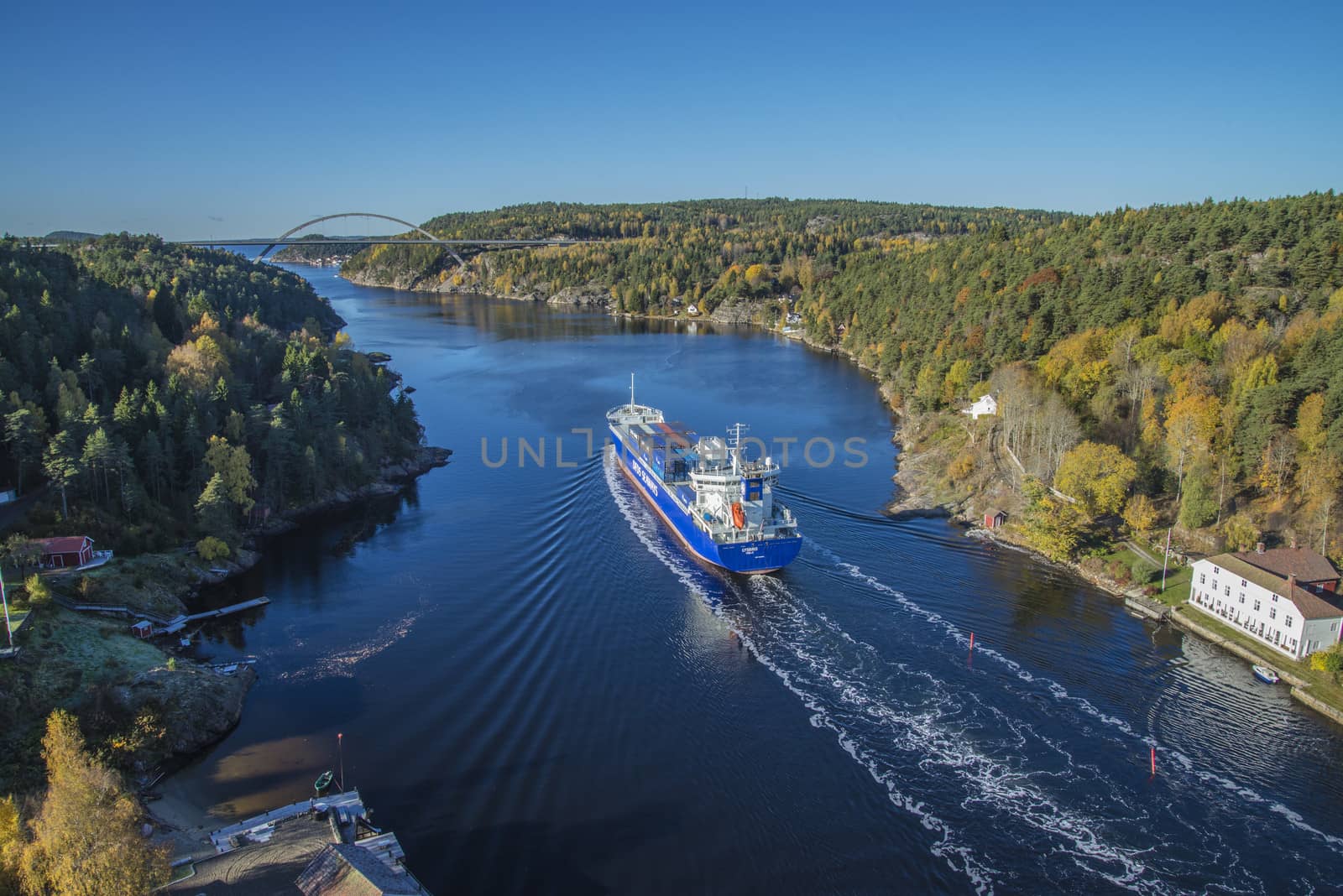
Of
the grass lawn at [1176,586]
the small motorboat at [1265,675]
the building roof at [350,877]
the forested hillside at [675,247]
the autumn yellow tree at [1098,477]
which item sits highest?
the forested hillside at [675,247]

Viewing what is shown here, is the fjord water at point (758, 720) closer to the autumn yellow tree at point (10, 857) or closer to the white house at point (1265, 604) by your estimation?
the white house at point (1265, 604)

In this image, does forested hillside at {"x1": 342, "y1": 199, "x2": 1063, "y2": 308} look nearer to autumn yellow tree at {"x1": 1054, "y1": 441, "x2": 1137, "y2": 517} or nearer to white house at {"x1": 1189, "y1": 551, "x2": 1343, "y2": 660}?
autumn yellow tree at {"x1": 1054, "y1": 441, "x2": 1137, "y2": 517}

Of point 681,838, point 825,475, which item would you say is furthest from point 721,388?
point 681,838

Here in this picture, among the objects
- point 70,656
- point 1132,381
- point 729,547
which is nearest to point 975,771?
point 729,547

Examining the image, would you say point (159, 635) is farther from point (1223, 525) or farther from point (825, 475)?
point (1223, 525)

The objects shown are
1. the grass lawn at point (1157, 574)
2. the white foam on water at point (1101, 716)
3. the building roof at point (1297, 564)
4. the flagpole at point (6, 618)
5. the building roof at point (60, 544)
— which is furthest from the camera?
the grass lawn at point (1157, 574)

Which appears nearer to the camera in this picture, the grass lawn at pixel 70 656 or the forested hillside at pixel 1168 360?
the grass lawn at pixel 70 656

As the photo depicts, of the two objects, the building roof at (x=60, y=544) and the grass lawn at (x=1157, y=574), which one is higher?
the building roof at (x=60, y=544)

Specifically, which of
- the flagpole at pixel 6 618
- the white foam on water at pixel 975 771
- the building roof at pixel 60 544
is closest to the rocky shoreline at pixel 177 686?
the building roof at pixel 60 544
